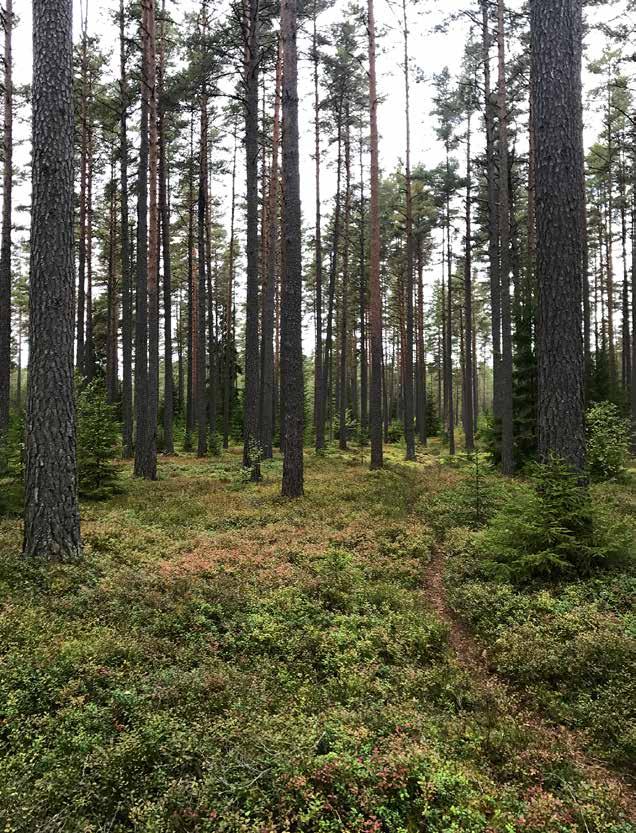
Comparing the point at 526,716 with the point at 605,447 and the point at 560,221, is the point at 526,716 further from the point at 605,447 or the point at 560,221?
the point at 605,447

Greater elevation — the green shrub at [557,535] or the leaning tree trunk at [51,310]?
the leaning tree trunk at [51,310]

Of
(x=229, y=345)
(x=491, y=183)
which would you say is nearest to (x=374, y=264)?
(x=491, y=183)

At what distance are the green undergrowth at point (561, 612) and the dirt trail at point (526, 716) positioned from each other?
0.10m

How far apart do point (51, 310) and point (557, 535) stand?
7589 mm

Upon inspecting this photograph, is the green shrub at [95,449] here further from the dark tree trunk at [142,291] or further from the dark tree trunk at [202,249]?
the dark tree trunk at [202,249]

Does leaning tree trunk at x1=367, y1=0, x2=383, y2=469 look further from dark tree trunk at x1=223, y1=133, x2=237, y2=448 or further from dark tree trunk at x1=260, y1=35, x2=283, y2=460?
dark tree trunk at x1=223, y1=133, x2=237, y2=448

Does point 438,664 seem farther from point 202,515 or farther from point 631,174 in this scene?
point 631,174

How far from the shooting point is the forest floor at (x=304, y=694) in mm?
2670

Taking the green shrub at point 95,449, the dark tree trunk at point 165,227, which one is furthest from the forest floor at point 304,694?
the dark tree trunk at point 165,227

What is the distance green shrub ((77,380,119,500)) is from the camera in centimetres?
1144

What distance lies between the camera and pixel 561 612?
202 inches

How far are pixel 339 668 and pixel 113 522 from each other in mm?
6135

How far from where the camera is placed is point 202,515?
980 cm

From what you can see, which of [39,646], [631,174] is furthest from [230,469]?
[631,174]
